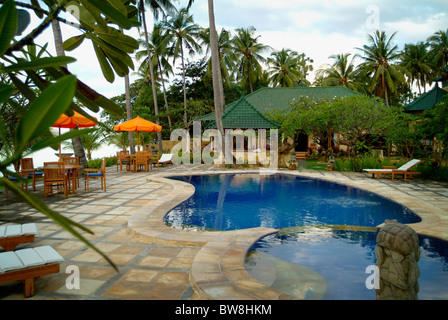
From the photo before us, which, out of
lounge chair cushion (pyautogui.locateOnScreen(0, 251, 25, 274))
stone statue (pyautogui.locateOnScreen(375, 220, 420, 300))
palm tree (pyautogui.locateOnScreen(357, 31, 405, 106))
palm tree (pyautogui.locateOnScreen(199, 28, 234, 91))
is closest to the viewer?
stone statue (pyautogui.locateOnScreen(375, 220, 420, 300))

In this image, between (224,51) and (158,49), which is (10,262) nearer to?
(158,49)

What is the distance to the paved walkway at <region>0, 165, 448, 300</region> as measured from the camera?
324cm

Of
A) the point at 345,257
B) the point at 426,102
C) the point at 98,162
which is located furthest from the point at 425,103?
the point at 98,162

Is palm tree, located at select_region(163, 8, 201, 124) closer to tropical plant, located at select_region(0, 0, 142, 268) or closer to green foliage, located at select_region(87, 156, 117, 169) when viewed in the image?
green foliage, located at select_region(87, 156, 117, 169)

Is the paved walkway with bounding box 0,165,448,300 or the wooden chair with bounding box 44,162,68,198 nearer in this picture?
the paved walkway with bounding box 0,165,448,300

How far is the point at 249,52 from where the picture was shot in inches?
1253

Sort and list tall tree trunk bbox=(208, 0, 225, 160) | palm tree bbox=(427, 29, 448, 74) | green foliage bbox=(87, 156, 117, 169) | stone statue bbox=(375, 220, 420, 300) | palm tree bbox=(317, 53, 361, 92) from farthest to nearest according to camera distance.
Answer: palm tree bbox=(427, 29, 448, 74) → palm tree bbox=(317, 53, 361, 92) → green foliage bbox=(87, 156, 117, 169) → tall tree trunk bbox=(208, 0, 225, 160) → stone statue bbox=(375, 220, 420, 300)

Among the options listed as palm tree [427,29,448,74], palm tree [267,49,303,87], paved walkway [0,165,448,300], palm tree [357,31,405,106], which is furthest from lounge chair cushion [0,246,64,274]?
palm tree [427,29,448,74]

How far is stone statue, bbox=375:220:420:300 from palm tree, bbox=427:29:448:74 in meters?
39.8

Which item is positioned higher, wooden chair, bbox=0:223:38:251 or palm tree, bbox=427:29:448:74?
palm tree, bbox=427:29:448:74

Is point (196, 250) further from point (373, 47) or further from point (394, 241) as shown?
point (373, 47)

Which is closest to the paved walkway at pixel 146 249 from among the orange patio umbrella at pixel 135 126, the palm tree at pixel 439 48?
the orange patio umbrella at pixel 135 126

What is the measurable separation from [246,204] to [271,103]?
18.1 meters

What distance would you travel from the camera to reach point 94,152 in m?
22.1
